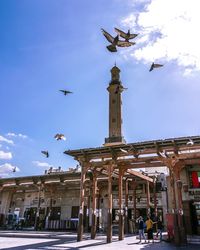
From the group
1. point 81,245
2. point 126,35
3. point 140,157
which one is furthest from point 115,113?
point 81,245

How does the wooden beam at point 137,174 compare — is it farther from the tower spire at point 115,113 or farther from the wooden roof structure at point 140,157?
the tower spire at point 115,113

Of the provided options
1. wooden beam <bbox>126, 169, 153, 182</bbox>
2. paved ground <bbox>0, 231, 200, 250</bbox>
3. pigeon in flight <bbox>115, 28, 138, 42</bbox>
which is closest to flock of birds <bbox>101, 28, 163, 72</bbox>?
pigeon in flight <bbox>115, 28, 138, 42</bbox>

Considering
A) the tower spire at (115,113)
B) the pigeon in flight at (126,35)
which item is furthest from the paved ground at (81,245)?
the tower spire at (115,113)

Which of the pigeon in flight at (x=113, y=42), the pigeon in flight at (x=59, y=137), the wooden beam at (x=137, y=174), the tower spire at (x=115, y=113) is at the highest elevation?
the tower spire at (x=115, y=113)

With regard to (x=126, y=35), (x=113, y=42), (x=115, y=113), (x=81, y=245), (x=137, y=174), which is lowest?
(x=81, y=245)

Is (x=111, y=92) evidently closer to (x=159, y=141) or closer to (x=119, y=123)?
(x=119, y=123)

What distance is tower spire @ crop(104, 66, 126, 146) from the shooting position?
34.8 m

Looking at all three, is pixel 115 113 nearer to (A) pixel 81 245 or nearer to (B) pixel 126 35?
(B) pixel 126 35

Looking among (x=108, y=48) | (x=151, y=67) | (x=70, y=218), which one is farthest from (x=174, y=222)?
(x=70, y=218)

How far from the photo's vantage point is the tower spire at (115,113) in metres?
34.8

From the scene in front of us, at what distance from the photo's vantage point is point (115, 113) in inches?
1452

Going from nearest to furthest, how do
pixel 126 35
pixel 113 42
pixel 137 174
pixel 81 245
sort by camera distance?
pixel 81 245, pixel 126 35, pixel 113 42, pixel 137 174

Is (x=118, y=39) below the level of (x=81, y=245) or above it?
above

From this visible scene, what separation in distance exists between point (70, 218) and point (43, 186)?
14.5ft
